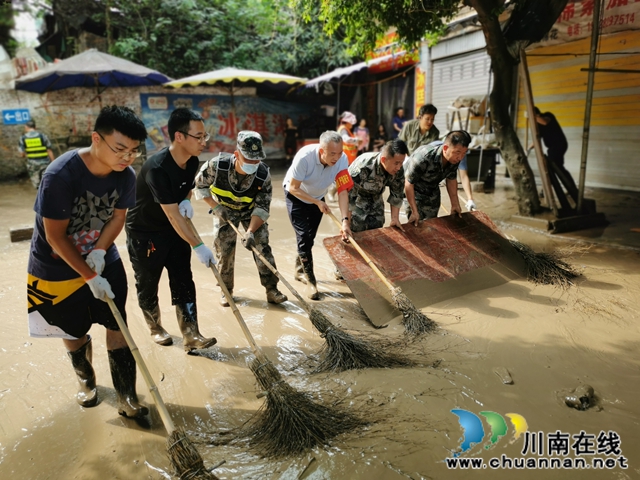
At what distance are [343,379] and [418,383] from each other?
1.62 feet

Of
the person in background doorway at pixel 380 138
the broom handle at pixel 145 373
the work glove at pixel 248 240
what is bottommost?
the broom handle at pixel 145 373

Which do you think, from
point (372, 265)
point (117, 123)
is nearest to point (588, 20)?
point (372, 265)

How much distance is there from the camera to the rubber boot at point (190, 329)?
339cm

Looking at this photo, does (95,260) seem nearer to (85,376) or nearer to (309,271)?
(85,376)

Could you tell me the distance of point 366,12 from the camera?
6.32m

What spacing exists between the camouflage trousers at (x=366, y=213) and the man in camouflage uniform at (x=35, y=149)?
7649 mm

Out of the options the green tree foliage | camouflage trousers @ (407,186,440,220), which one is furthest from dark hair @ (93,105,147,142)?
the green tree foliage

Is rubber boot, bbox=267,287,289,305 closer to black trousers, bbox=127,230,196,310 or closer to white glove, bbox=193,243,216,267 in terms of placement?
black trousers, bbox=127,230,196,310

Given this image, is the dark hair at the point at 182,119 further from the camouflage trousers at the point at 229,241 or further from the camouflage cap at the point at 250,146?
the camouflage trousers at the point at 229,241

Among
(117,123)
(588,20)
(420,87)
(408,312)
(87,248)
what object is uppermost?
(588,20)

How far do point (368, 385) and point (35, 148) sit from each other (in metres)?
9.49

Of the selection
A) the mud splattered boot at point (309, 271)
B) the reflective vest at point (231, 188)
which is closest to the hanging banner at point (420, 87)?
the mud splattered boot at point (309, 271)

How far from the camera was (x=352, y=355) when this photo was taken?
10.2 feet

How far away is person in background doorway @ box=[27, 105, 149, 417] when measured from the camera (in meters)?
2.29
